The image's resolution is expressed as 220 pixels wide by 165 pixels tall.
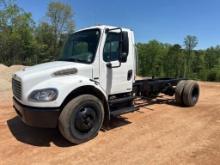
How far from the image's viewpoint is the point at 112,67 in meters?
5.82

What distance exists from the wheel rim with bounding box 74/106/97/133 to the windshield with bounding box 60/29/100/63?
1.15 m

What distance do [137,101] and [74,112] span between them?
393cm

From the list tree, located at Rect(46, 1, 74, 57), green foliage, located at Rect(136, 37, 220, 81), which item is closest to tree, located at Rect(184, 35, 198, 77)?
green foliage, located at Rect(136, 37, 220, 81)

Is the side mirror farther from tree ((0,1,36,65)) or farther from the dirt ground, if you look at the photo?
tree ((0,1,36,65))

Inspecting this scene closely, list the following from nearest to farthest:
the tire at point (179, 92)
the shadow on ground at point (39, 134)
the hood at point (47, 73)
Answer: the hood at point (47, 73) → the shadow on ground at point (39, 134) → the tire at point (179, 92)

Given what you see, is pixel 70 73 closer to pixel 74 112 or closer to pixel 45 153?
pixel 74 112

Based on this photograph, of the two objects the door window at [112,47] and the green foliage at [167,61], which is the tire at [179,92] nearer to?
the door window at [112,47]

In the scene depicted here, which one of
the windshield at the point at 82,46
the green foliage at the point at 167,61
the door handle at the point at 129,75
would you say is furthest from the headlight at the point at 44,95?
the green foliage at the point at 167,61

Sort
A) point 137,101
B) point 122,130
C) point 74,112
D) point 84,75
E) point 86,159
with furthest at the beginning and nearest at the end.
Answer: point 137,101
point 122,130
point 84,75
point 74,112
point 86,159

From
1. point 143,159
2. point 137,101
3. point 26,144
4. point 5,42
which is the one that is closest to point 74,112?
point 26,144

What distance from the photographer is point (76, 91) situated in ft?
17.0

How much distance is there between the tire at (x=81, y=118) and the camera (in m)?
4.84

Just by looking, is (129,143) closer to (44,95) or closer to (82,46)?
(44,95)

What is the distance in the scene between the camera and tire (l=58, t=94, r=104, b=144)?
484cm
